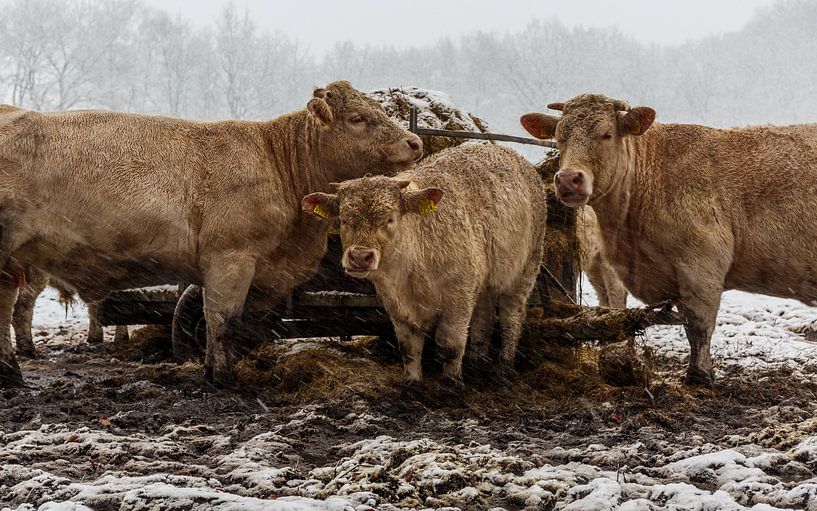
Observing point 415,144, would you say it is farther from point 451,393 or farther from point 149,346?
point 149,346

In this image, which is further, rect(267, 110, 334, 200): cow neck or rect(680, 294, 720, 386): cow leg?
rect(267, 110, 334, 200): cow neck

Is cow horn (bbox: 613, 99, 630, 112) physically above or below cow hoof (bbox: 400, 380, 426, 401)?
above

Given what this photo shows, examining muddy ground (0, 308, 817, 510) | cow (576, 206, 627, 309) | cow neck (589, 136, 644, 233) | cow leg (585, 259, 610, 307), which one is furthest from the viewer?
cow leg (585, 259, 610, 307)

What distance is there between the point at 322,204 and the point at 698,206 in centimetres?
307

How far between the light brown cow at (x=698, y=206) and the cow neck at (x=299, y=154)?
1912mm

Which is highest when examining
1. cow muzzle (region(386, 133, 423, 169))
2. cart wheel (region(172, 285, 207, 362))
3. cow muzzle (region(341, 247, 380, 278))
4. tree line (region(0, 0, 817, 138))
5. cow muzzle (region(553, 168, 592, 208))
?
tree line (region(0, 0, 817, 138))

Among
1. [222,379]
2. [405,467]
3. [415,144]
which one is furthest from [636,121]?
[222,379]

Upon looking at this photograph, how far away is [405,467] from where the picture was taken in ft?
14.9

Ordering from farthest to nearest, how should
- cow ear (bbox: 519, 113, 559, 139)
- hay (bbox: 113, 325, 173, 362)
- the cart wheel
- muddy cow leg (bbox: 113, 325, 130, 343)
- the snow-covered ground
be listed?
1. muddy cow leg (bbox: 113, 325, 130, 343)
2. hay (bbox: 113, 325, 173, 362)
3. the cart wheel
4. cow ear (bbox: 519, 113, 559, 139)
5. the snow-covered ground

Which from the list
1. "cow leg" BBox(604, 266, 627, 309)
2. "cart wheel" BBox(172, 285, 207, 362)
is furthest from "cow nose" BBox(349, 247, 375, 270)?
"cow leg" BBox(604, 266, 627, 309)

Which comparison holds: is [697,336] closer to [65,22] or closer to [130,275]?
[130,275]

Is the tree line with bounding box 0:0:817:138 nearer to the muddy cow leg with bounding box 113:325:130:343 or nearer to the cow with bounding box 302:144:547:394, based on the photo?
the muddy cow leg with bounding box 113:325:130:343

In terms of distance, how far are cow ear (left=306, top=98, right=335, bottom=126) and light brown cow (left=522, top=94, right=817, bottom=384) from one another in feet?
5.67

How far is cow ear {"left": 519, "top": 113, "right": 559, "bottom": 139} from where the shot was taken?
277 inches
